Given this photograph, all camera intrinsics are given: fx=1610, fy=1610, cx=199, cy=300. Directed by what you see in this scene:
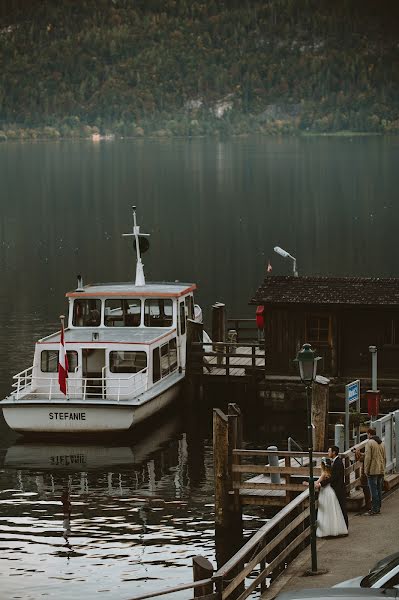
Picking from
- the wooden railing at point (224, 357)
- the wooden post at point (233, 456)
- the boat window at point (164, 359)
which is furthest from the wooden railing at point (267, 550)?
the boat window at point (164, 359)

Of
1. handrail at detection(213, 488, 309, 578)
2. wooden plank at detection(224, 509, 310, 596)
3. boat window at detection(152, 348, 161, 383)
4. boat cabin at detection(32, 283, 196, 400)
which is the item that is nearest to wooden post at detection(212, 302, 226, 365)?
boat cabin at detection(32, 283, 196, 400)

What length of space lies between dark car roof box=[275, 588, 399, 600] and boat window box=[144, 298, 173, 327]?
28.8 metres

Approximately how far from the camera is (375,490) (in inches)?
1169

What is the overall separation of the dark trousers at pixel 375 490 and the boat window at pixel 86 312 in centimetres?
2090

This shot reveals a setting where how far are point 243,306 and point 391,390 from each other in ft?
112

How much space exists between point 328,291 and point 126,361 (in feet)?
20.4

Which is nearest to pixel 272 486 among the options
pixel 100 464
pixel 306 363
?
pixel 306 363

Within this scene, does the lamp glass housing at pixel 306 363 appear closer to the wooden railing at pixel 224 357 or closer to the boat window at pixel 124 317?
the wooden railing at pixel 224 357

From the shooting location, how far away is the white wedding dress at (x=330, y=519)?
28156 mm

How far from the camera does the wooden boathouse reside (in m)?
46.1

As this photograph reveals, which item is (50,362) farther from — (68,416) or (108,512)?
(108,512)

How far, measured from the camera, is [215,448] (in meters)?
32.0

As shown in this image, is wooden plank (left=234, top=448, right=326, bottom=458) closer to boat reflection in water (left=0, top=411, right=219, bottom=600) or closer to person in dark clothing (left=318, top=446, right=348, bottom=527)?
boat reflection in water (left=0, top=411, right=219, bottom=600)

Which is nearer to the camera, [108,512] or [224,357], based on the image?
[108,512]
